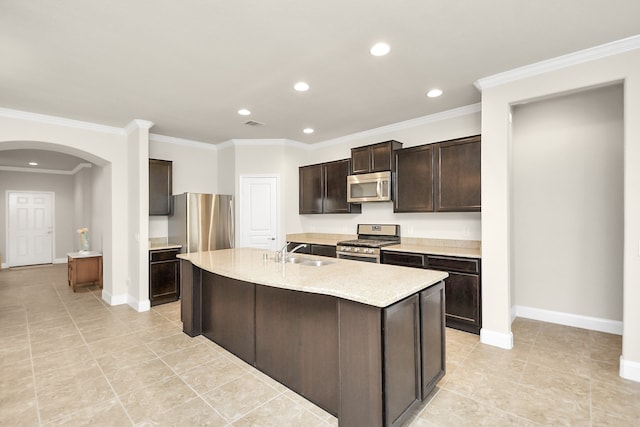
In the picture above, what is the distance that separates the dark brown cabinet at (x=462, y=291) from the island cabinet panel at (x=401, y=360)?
166 cm

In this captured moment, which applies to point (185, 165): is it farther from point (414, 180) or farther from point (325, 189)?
point (414, 180)

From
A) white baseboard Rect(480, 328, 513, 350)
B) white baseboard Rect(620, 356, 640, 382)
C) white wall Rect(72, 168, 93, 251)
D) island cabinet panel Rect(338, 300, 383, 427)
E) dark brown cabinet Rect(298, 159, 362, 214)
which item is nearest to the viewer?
island cabinet panel Rect(338, 300, 383, 427)

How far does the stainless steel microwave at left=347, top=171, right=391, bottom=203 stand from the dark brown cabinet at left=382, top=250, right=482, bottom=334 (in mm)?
1207

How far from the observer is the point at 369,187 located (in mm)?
4727

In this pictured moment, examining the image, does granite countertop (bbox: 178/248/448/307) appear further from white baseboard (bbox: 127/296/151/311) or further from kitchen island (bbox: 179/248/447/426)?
white baseboard (bbox: 127/296/151/311)

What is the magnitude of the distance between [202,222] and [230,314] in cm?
251

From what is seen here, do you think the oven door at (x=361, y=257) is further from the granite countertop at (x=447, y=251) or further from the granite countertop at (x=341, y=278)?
the granite countertop at (x=341, y=278)

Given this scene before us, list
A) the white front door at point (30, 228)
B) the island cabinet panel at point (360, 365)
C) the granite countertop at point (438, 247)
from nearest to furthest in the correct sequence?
1. the island cabinet panel at point (360, 365)
2. the granite countertop at point (438, 247)
3. the white front door at point (30, 228)

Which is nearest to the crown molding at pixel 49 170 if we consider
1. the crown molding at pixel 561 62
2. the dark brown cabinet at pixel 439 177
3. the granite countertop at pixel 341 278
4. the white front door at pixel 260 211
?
the white front door at pixel 260 211

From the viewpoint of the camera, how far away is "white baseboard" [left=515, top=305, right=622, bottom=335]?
11.0 ft

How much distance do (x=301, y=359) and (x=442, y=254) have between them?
214 centimetres

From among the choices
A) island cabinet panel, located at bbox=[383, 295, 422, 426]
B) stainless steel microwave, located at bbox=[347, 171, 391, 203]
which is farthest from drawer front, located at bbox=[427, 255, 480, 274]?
island cabinet panel, located at bbox=[383, 295, 422, 426]

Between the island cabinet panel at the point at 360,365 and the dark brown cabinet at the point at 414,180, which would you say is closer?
the island cabinet panel at the point at 360,365

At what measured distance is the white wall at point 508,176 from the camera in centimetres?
248
